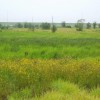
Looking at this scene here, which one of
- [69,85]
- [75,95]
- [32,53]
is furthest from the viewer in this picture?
[32,53]

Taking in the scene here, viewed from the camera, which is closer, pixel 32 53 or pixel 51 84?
pixel 51 84

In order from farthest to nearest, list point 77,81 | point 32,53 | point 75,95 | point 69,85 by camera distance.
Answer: point 32,53, point 77,81, point 69,85, point 75,95

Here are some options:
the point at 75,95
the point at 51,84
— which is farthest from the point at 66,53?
the point at 75,95

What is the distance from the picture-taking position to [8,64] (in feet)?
27.7

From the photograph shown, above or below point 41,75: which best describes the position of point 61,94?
below

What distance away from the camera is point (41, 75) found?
777cm

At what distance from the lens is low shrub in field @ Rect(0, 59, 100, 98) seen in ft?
23.5

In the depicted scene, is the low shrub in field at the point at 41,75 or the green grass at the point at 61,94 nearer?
the green grass at the point at 61,94

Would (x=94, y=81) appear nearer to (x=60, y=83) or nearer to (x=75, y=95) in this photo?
(x=60, y=83)

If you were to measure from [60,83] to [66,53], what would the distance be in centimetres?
869

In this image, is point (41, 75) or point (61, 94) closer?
point (61, 94)

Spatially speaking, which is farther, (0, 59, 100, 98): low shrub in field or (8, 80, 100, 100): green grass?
(0, 59, 100, 98): low shrub in field

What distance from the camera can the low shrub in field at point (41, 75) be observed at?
7176 millimetres

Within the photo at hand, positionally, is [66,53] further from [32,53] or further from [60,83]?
[60,83]
